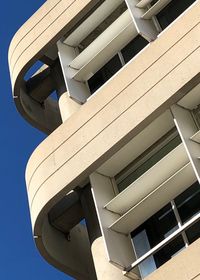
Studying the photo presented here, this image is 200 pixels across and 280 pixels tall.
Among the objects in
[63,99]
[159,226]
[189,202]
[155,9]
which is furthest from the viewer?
[63,99]

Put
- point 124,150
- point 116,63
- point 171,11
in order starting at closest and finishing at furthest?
point 124,150
point 171,11
point 116,63

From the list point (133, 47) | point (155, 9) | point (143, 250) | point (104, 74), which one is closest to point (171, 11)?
point (155, 9)

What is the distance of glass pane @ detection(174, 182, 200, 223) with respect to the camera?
1004 cm

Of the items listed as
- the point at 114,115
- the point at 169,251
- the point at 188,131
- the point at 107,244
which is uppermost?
the point at 114,115

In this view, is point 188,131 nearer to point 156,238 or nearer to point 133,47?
point 156,238

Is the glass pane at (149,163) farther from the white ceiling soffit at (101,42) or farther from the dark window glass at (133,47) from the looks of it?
the white ceiling soffit at (101,42)

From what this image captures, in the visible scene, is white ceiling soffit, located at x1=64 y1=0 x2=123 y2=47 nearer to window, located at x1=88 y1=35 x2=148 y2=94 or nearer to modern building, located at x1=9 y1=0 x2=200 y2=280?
modern building, located at x1=9 y1=0 x2=200 y2=280

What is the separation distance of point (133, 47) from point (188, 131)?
124 inches

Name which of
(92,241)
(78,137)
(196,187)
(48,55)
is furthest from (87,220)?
(48,55)

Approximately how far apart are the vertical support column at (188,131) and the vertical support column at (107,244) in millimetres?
1592

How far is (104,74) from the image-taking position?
13.2 m

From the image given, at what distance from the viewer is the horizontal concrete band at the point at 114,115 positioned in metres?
10.6

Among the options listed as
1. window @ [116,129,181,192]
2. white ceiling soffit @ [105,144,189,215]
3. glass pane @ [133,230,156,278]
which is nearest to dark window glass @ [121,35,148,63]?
window @ [116,129,181,192]

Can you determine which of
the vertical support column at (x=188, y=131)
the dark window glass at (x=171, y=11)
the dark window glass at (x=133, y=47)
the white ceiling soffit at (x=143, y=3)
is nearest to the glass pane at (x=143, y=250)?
A: the vertical support column at (x=188, y=131)
